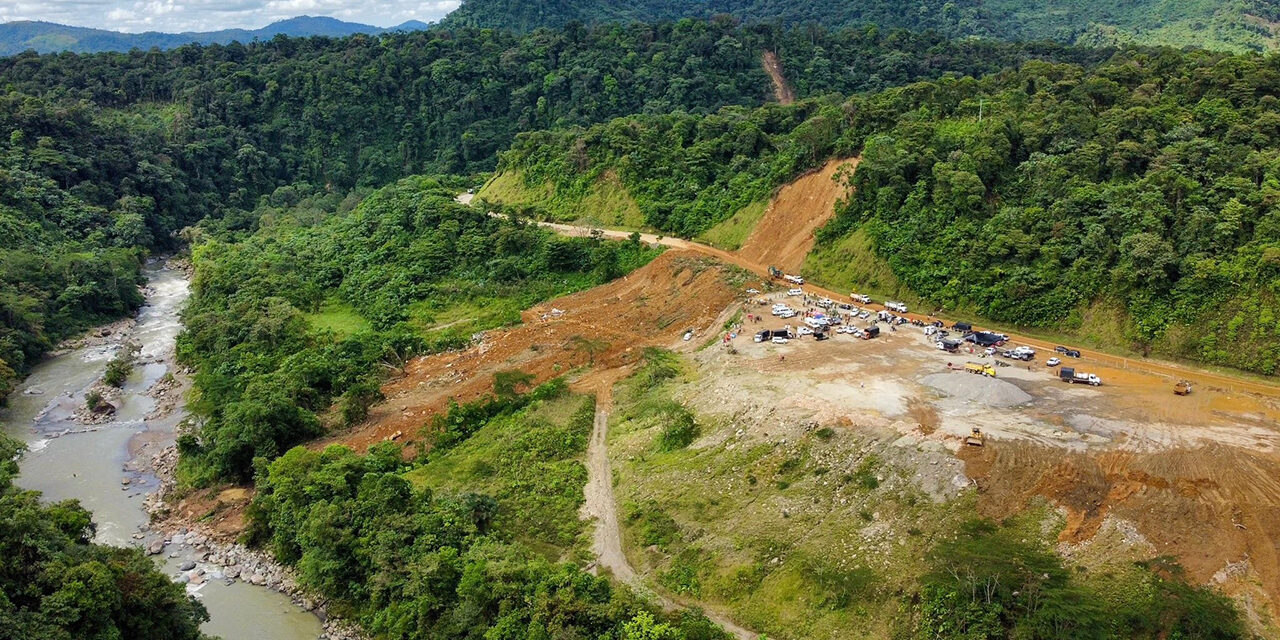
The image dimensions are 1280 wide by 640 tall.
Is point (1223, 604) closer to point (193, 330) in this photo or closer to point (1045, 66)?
point (1045, 66)

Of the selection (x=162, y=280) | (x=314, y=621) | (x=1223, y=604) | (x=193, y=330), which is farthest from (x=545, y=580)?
(x=162, y=280)

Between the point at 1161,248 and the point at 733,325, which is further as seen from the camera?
the point at 733,325

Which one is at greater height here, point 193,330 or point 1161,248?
point 1161,248

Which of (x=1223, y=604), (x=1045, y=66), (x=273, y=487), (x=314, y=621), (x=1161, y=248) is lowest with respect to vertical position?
(x=314, y=621)

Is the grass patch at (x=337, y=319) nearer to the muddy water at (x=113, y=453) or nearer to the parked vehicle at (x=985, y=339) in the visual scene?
the muddy water at (x=113, y=453)

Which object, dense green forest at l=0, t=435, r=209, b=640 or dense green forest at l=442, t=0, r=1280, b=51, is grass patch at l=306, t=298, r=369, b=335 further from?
dense green forest at l=442, t=0, r=1280, b=51

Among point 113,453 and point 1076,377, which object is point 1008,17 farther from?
point 113,453

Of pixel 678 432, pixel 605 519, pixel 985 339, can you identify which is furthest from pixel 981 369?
pixel 605 519
